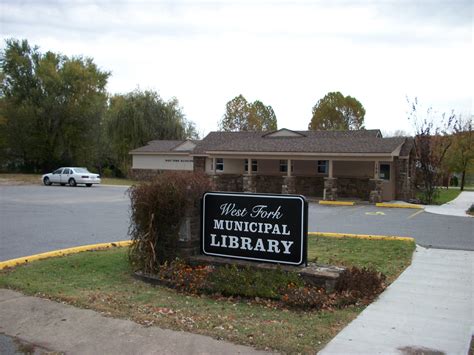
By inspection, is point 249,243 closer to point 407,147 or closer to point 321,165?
point 321,165

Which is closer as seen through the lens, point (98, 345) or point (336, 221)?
point (98, 345)

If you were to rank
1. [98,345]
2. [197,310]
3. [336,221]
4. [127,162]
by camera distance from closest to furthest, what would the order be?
[98,345], [197,310], [336,221], [127,162]

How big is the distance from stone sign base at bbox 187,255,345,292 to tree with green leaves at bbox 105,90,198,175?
40.2 m

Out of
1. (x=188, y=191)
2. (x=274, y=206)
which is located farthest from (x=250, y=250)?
(x=188, y=191)

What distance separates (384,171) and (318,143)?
4.07 meters

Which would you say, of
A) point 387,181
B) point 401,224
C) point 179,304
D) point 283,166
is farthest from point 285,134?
point 179,304

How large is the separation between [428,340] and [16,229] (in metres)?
11.8

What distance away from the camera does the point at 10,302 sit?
6.45 meters

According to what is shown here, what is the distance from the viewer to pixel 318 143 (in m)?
27.7

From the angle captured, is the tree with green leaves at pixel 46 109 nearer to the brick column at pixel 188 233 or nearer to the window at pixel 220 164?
the window at pixel 220 164

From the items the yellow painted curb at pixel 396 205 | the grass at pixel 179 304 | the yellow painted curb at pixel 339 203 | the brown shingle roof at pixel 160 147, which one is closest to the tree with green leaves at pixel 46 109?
the brown shingle roof at pixel 160 147

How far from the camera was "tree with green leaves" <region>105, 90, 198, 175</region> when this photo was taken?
46.8 meters

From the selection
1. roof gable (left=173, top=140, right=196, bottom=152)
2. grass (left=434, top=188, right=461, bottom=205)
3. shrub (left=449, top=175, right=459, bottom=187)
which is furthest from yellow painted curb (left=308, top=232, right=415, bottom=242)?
shrub (left=449, top=175, right=459, bottom=187)

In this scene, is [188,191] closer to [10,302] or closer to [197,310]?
[197,310]
